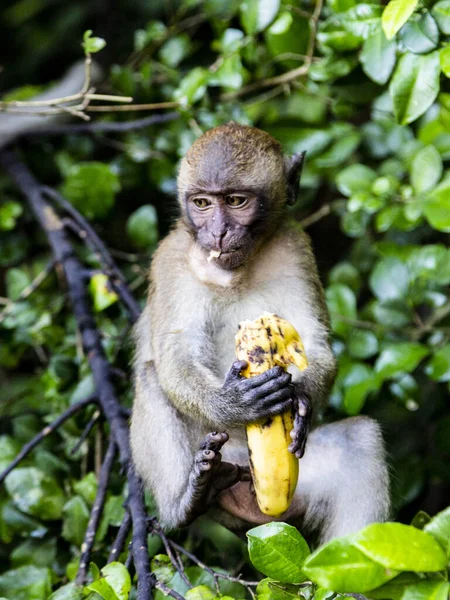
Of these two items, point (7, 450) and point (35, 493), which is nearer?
point (35, 493)

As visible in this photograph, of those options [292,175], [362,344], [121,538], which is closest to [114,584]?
[121,538]

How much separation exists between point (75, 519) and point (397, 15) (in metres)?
2.44

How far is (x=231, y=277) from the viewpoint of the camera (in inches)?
140

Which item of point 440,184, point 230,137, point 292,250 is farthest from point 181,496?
point 440,184

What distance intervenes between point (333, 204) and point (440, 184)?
139 cm

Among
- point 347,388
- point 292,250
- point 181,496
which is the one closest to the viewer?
point 181,496

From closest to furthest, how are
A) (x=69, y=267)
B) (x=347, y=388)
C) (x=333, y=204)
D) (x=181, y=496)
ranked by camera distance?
(x=181, y=496) < (x=347, y=388) < (x=69, y=267) < (x=333, y=204)

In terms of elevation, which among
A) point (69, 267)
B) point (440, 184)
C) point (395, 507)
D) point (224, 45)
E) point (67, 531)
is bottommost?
point (395, 507)

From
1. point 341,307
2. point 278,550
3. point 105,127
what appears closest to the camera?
point 278,550

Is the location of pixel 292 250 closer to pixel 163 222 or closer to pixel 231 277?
pixel 231 277

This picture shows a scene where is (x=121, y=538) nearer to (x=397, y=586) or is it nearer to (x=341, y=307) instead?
(x=397, y=586)

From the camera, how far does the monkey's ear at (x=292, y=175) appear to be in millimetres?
3793

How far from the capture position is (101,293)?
172 inches

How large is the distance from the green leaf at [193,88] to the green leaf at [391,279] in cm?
133
